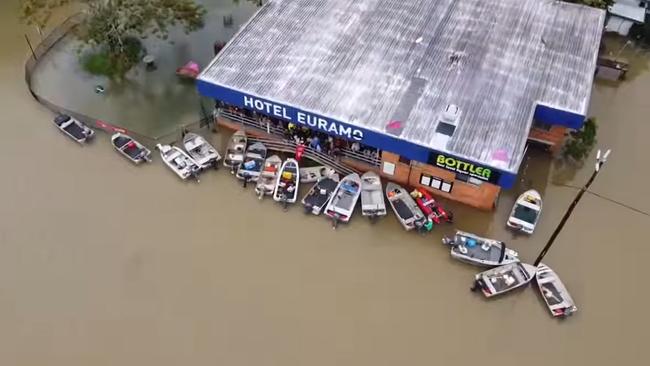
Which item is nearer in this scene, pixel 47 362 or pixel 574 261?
pixel 47 362

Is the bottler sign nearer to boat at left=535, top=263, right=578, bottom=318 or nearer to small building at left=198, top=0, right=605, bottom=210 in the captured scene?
small building at left=198, top=0, right=605, bottom=210

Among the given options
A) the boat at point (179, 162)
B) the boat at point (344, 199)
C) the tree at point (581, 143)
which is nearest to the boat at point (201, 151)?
the boat at point (179, 162)

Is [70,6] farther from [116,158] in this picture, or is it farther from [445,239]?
[445,239]

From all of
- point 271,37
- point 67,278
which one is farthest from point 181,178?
point 271,37

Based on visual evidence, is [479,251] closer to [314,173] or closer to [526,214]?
[526,214]

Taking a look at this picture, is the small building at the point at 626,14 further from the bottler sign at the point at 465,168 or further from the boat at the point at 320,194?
the boat at the point at 320,194
